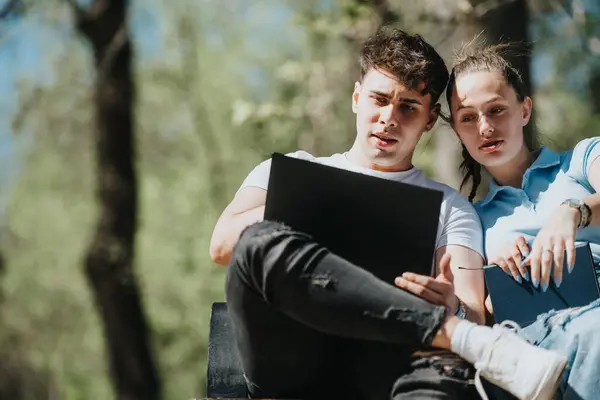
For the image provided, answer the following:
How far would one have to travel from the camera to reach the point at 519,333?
7.30 ft

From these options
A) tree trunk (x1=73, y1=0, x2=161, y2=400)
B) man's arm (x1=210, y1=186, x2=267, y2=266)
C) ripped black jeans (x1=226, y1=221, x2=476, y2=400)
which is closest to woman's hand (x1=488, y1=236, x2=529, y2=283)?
ripped black jeans (x1=226, y1=221, x2=476, y2=400)

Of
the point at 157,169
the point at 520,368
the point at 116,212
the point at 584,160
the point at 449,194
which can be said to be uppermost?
the point at 584,160

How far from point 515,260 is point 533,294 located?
0.32 ft

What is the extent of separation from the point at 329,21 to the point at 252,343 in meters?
4.23

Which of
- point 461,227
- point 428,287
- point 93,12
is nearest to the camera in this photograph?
point 428,287

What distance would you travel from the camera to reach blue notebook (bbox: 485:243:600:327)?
2322 mm

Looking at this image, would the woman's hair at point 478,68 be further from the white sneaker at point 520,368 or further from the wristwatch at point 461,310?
the white sneaker at point 520,368

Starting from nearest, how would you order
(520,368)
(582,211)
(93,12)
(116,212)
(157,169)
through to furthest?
(520,368)
(582,211)
(116,212)
(93,12)
(157,169)

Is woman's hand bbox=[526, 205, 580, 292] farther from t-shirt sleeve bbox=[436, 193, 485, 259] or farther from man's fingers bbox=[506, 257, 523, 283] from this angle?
t-shirt sleeve bbox=[436, 193, 485, 259]

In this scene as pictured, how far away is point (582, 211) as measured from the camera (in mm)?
2395

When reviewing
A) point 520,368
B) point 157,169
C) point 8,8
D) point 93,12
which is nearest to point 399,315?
Result: point 520,368

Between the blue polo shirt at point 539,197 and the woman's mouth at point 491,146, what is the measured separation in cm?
11

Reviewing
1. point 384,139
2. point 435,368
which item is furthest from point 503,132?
point 435,368

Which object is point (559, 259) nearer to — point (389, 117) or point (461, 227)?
point (461, 227)
